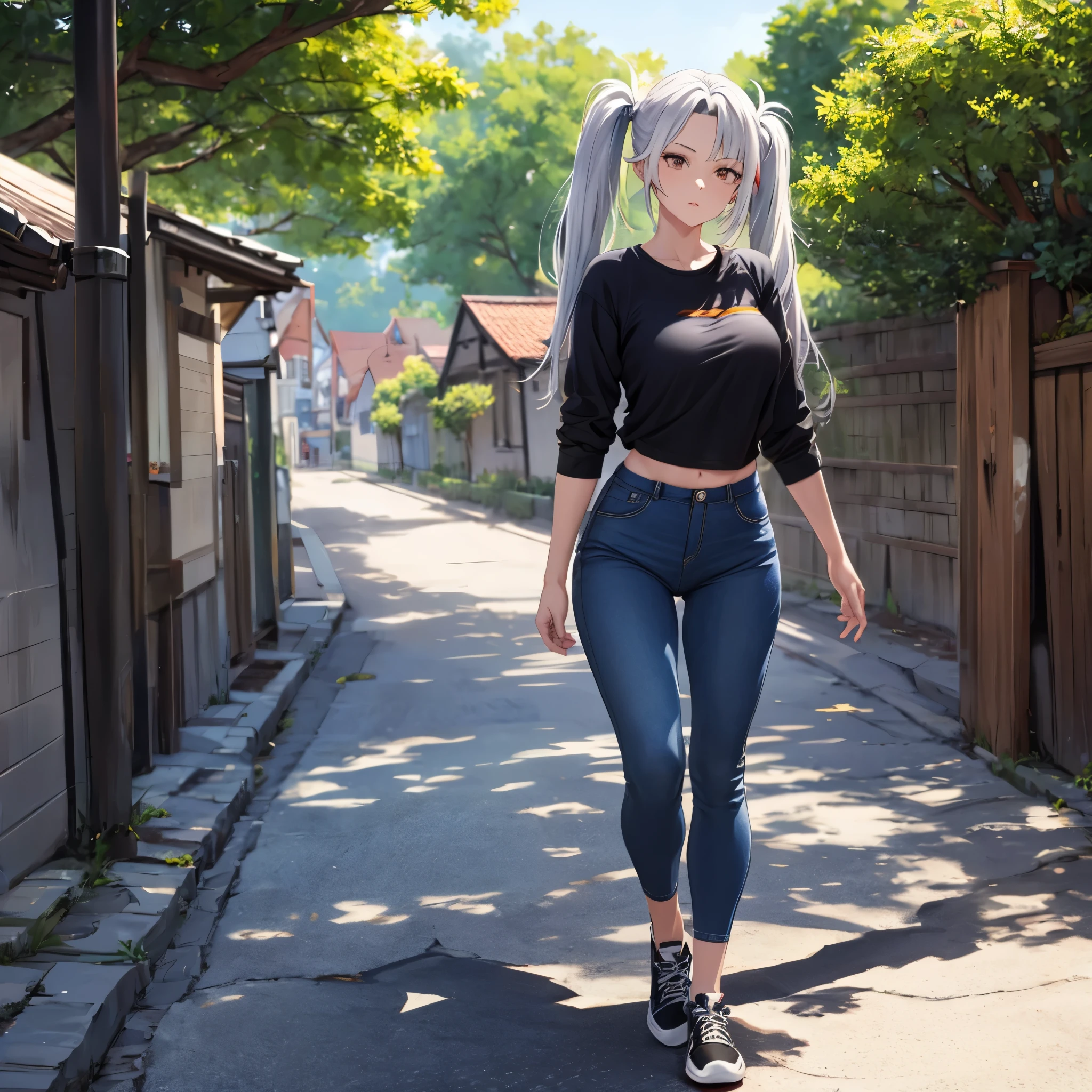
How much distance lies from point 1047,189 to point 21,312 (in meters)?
5.14

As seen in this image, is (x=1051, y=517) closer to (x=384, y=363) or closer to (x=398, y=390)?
(x=398, y=390)

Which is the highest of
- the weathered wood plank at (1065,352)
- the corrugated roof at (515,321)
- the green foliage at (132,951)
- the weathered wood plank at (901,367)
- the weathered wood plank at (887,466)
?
the corrugated roof at (515,321)

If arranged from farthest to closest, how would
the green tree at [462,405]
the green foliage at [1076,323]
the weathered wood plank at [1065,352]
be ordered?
1. the green tree at [462,405]
2. the green foliage at [1076,323]
3. the weathered wood plank at [1065,352]

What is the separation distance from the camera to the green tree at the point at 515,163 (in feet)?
→ 141

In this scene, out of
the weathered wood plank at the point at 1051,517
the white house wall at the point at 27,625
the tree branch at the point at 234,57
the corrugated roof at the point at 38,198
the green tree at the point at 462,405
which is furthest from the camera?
the green tree at the point at 462,405

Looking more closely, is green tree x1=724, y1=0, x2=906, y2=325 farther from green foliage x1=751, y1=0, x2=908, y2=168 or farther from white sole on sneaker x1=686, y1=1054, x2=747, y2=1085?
white sole on sneaker x1=686, y1=1054, x2=747, y2=1085

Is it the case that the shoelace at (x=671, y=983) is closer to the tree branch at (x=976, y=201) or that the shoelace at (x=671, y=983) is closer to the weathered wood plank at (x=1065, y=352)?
the weathered wood plank at (x=1065, y=352)

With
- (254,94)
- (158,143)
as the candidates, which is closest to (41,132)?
(158,143)

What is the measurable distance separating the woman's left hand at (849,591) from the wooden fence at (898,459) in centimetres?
577

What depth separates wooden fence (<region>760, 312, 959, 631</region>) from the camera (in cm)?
948

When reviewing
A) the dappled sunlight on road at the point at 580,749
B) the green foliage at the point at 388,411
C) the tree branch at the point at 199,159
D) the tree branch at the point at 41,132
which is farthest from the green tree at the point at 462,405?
the dappled sunlight on road at the point at 580,749

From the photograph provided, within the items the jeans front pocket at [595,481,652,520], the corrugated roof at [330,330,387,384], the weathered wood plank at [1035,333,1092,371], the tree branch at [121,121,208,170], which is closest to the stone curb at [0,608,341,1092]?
the jeans front pocket at [595,481,652,520]

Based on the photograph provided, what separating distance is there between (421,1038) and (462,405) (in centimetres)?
3193

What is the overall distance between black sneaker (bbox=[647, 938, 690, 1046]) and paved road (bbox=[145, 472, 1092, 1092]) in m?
0.05
